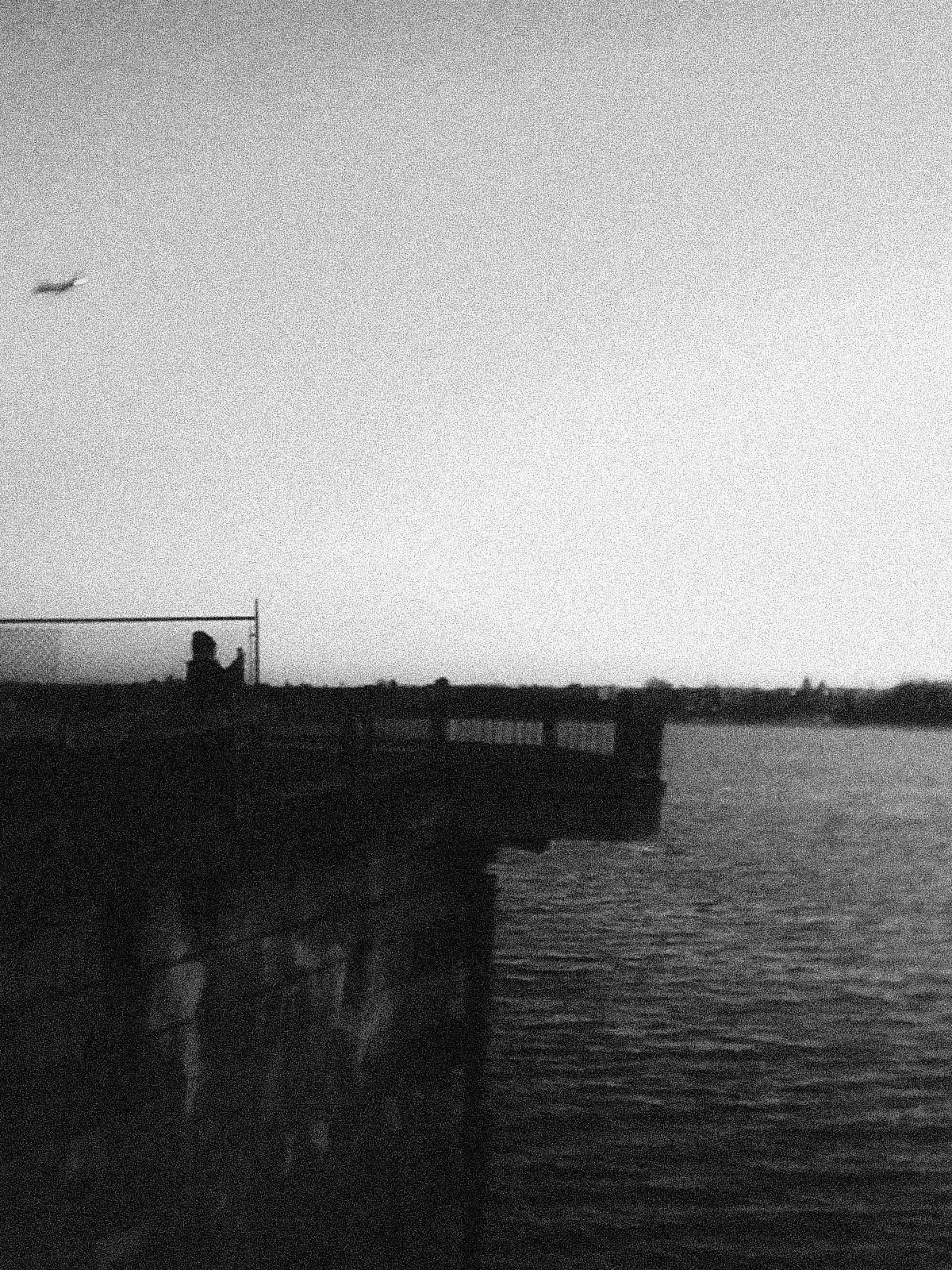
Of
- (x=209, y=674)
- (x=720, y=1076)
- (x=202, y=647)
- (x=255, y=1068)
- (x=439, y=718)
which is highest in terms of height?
(x=202, y=647)

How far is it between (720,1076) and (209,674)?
17.3m

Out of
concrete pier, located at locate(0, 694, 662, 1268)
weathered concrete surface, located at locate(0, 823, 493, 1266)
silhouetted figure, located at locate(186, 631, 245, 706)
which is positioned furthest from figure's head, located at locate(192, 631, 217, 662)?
weathered concrete surface, located at locate(0, 823, 493, 1266)

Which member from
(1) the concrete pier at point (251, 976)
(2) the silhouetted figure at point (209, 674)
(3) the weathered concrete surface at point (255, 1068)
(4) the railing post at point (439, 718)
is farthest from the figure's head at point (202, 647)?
(3) the weathered concrete surface at point (255, 1068)

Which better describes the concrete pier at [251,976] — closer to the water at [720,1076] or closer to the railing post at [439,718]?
the railing post at [439,718]

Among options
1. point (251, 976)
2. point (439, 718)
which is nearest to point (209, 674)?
point (439, 718)

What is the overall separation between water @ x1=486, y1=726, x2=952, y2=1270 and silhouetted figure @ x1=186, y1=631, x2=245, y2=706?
411 inches

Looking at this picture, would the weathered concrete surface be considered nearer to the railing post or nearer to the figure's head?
the railing post

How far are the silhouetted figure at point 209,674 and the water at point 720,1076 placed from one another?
34.3ft

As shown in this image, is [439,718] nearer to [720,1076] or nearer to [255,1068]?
[255,1068]

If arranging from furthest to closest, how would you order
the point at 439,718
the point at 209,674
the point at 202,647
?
the point at 439,718
the point at 202,647
the point at 209,674

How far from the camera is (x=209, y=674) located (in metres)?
11.7

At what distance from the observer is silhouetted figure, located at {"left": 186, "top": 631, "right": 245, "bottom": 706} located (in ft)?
37.3

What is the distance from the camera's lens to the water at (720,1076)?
1688cm

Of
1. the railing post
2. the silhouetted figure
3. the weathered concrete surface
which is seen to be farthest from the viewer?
the railing post
